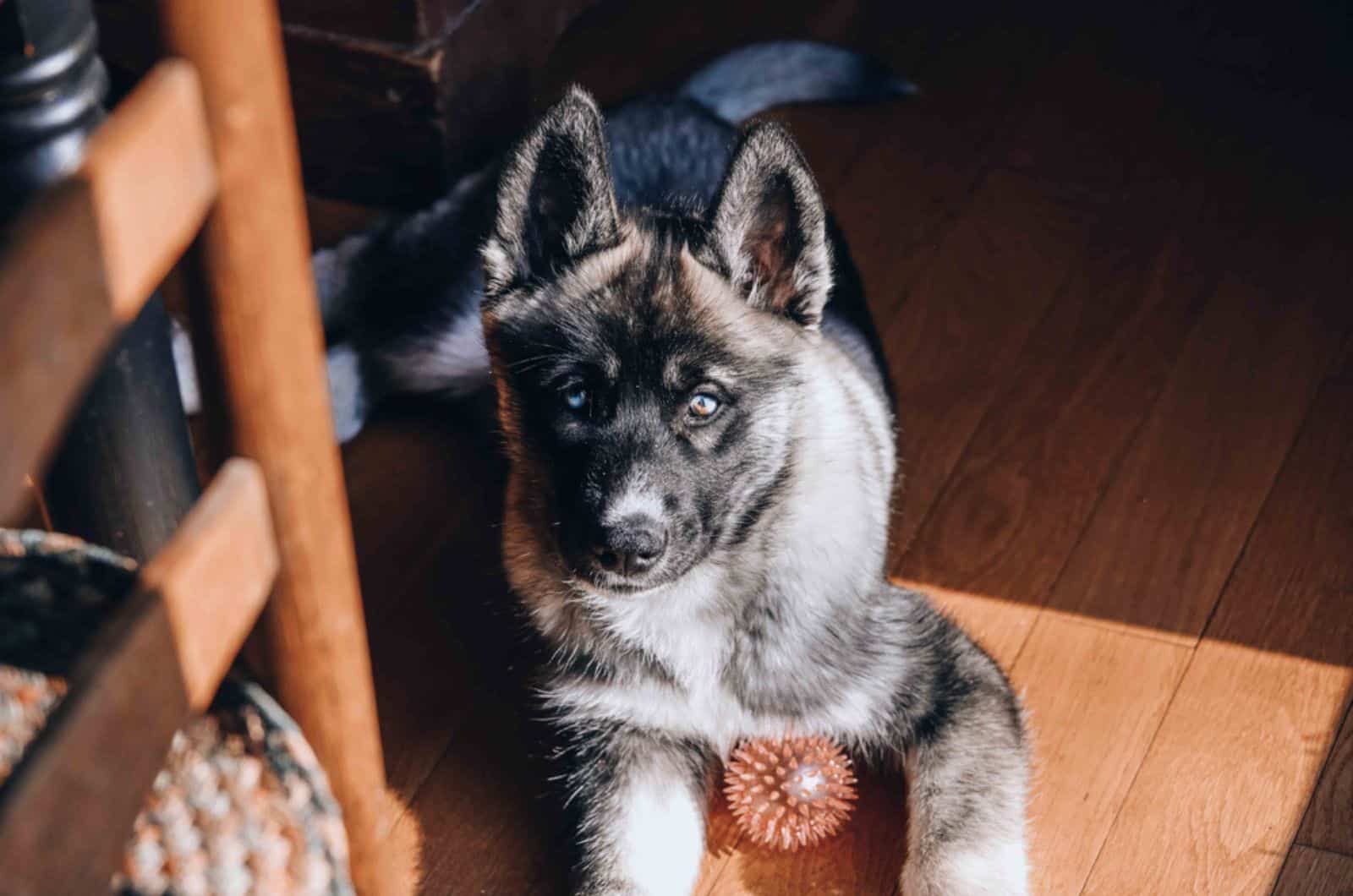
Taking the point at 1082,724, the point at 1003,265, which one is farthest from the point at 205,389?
the point at 1003,265

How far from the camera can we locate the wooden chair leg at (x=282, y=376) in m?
0.92

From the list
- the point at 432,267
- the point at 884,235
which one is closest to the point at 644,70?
the point at 884,235

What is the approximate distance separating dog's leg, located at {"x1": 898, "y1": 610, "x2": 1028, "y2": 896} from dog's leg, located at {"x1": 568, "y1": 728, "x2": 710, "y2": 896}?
0.27m

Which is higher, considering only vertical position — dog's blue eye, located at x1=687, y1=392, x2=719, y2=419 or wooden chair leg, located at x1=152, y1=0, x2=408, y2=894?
wooden chair leg, located at x1=152, y1=0, x2=408, y2=894

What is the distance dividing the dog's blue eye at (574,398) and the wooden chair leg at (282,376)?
0.57 meters

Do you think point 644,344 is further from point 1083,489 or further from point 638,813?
point 1083,489

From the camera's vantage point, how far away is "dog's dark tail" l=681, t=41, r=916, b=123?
2775 mm

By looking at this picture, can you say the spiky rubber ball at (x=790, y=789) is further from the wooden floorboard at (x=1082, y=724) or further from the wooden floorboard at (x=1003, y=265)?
the wooden floorboard at (x=1003, y=265)

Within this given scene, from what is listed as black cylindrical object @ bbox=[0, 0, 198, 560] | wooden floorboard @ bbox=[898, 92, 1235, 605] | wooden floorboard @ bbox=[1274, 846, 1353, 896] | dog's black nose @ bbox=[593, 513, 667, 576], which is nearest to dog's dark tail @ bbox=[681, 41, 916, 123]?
wooden floorboard @ bbox=[898, 92, 1235, 605]

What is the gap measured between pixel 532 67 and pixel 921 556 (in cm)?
133

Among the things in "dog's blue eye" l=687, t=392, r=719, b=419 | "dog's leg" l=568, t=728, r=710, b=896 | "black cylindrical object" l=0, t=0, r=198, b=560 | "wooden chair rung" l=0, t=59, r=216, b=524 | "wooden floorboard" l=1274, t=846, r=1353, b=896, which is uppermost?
"wooden chair rung" l=0, t=59, r=216, b=524

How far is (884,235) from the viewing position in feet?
8.94

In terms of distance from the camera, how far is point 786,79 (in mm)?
2844

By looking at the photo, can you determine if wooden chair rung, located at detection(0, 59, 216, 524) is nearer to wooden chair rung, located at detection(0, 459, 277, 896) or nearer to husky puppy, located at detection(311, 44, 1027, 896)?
wooden chair rung, located at detection(0, 459, 277, 896)
